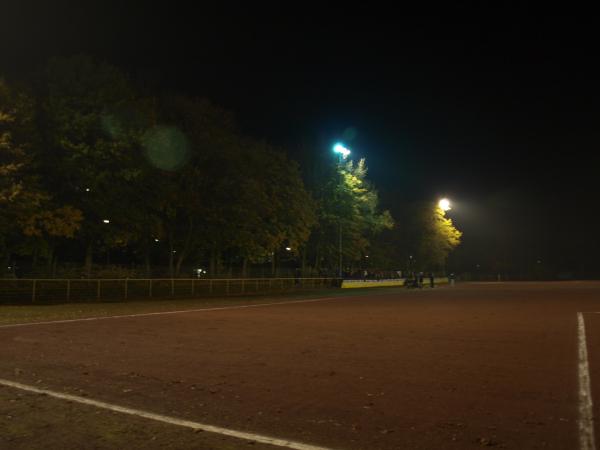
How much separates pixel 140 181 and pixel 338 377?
2935 centimetres

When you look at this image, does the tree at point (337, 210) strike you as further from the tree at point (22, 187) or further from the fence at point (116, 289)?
the tree at point (22, 187)

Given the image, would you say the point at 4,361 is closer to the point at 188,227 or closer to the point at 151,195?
the point at 151,195

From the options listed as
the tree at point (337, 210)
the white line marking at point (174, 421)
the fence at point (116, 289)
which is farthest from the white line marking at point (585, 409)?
the tree at point (337, 210)

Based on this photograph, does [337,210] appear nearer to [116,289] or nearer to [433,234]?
[116,289]

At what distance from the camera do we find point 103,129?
109 ft

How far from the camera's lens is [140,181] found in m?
35.8

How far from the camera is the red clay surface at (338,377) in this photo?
6199 mm

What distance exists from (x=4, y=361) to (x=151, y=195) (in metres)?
27.6

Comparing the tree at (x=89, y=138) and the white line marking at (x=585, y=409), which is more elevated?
the tree at (x=89, y=138)

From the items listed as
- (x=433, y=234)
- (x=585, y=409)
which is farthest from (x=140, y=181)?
(x=433, y=234)

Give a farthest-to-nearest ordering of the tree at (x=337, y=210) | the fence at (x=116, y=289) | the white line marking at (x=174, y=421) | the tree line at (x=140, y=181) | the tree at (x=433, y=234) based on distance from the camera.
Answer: the tree at (x=433, y=234) < the tree at (x=337, y=210) < the tree line at (x=140, y=181) < the fence at (x=116, y=289) < the white line marking at (x=174, y=421)

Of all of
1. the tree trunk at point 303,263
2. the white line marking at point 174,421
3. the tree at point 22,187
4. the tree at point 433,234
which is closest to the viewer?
the white line marking at point 174,421

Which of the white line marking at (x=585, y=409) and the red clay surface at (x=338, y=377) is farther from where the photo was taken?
the red clay surface at (x=338, y=377)

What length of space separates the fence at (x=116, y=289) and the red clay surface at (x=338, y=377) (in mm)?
11765
